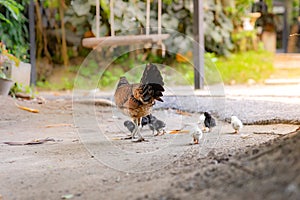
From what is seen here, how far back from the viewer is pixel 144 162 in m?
2.11

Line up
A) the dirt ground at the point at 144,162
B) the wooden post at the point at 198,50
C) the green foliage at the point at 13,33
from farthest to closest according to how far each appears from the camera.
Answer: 1. the green foliage at the point at 13,33
2. the wooden post at the point at 198,50
3. the dirt ground at the point at 144,162

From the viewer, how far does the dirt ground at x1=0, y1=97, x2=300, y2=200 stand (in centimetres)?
127

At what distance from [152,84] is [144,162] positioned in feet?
1.69

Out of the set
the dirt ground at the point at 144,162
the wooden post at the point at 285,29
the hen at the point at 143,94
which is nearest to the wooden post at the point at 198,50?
the dirt ground at the point at 144,162

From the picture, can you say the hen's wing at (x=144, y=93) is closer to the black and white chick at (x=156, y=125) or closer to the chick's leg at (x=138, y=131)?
the chick's leg at (x=138, y=131)

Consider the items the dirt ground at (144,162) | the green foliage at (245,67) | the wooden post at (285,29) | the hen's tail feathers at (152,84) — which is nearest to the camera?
the dirt ground at (144,162)

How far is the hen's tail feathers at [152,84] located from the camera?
248 cm

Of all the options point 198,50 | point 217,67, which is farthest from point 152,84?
point 217,67

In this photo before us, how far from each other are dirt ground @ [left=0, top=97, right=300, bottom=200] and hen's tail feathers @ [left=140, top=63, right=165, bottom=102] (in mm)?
292

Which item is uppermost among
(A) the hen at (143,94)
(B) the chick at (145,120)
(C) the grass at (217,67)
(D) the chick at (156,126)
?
(A) the hen at (143,94)

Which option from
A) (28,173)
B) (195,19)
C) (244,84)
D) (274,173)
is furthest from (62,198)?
(244,84)

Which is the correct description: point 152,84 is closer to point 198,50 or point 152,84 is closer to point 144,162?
point 144,162

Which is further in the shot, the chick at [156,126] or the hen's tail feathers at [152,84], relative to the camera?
the chick at [156,126]

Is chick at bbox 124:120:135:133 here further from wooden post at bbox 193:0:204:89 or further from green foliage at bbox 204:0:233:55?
green foliage at bbox 204:0:233:55
